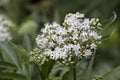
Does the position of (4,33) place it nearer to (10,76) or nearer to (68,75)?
(10,76)

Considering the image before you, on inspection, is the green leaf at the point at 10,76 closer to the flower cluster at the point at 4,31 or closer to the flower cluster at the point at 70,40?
the flower cluster at the point at 70,40

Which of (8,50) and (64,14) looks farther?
(64,14)

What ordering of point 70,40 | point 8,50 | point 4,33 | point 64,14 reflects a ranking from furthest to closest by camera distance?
1. point 64,14
2. point 4,33
3. point 8,50
4. point 70,40

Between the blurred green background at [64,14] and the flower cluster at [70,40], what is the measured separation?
7.58ft

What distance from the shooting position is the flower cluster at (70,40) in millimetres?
1555

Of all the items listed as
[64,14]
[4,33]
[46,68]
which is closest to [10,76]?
[46,68]

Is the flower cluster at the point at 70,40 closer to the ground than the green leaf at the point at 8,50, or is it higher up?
closer to the ground

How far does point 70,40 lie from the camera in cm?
158

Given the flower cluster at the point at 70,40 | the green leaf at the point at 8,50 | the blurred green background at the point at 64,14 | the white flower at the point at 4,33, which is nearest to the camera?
the flower cluster at the point at 70,40

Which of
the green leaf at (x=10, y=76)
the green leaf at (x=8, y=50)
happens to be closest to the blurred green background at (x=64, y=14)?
the green leaf at (x=8, y=50)

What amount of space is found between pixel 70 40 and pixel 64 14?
4.15 metres

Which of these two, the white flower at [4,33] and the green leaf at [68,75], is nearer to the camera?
the green leaf at [68,75]

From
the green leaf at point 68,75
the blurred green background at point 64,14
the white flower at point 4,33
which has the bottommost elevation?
the green leaf at point 68,75

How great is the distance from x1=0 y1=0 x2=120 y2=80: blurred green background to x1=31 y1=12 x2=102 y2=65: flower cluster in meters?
2.31
